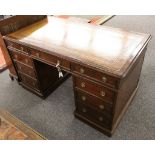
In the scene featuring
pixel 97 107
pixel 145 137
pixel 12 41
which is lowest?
pixel 145 137

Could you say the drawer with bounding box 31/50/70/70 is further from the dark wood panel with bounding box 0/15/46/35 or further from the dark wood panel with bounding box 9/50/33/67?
the dark wood panel with bounding box 0/15/46/35

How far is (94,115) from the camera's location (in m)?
1.70

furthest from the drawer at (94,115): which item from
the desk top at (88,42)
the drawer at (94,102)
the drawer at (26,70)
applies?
the drawer at (26,70)

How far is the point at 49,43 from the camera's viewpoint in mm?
1633

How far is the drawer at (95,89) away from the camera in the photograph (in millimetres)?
1404

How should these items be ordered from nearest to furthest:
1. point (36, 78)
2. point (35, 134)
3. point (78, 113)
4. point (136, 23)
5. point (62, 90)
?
point (35, 134)
point (78, 113)
point (36, 78)
point (62, 90)
point (136, 23)

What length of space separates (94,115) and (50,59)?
2.28ft

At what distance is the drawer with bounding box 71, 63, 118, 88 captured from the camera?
129cm

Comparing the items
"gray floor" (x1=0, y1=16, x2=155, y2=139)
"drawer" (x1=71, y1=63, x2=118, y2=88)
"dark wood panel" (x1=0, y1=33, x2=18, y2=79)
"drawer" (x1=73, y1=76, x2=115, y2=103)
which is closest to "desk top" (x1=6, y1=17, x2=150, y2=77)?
"drawer" (x1=71, y1=63, x2=118, y2=88)

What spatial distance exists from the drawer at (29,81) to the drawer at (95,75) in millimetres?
810

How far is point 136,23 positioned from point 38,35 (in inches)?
117

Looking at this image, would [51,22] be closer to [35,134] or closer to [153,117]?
[35,134]

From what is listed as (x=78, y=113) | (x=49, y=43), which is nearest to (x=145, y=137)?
(x=78, y=113)

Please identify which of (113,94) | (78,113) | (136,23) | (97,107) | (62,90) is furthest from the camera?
(136,23)
